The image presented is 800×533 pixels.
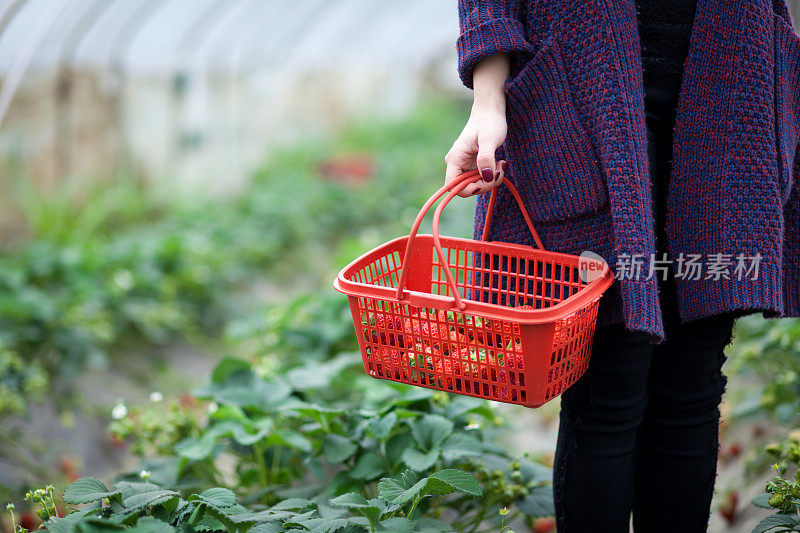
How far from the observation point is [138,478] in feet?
5.70

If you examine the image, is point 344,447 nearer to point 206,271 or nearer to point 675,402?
point 675,402

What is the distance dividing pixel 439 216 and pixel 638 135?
359 mm

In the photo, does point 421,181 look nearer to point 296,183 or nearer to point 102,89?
point 296,183

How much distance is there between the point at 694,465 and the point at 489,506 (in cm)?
53

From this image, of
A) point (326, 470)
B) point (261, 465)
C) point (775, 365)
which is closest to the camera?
point (261, 465)

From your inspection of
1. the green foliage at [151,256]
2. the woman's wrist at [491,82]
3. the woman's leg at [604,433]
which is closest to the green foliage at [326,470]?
the woman's leg at [604,433]

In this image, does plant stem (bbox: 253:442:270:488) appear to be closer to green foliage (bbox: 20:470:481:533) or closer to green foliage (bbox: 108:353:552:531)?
green foliage (bbox: 108:353:552:531)

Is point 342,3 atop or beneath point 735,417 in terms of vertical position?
atop

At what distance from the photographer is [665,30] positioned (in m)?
1.27

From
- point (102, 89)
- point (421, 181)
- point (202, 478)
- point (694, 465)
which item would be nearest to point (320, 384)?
point (202, 478)

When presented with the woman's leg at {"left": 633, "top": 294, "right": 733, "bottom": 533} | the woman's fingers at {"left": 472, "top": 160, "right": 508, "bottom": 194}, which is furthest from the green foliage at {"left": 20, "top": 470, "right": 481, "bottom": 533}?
the woman's fingers at {"left": 472, "top": 160, "right": 508, "bottom": 194}


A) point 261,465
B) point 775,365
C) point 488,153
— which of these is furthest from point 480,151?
point 775,365

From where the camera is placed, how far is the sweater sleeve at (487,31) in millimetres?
1202

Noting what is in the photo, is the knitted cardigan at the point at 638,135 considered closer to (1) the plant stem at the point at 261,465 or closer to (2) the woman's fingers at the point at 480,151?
(2) the woman's fingers at the point at 480,151
